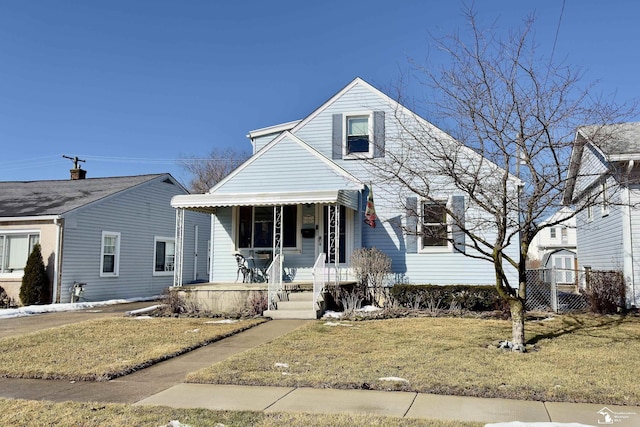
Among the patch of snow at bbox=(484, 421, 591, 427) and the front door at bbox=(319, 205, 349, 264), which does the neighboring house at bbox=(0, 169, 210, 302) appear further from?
the patch of snow at bbox=(484, 421, 591, 427)

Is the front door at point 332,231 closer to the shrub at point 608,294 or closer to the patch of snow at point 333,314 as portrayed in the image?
the patch of snow at point 333,314

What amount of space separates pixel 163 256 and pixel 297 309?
38.3 ft

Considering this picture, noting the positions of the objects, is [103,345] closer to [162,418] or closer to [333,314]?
[162,418]

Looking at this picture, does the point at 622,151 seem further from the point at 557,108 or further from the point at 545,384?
the point at 545,384

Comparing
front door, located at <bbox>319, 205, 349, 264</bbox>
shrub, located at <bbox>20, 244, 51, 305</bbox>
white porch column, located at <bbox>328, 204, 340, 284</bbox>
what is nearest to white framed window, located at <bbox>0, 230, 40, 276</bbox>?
shrub, located at <bbox>20, 244, 51, 305</bbox>

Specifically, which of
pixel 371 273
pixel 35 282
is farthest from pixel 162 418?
pixel 35 282

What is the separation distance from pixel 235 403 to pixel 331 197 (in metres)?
8.20

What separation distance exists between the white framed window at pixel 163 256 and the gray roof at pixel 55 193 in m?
2.74

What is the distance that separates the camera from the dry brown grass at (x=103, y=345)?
7.26 m

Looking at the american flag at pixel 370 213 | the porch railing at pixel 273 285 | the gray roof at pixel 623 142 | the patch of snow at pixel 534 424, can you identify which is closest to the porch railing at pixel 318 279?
the porch railing at pixel 273 285

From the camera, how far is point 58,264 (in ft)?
55.2

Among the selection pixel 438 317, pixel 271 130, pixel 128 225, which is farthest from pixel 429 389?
pixel 128 225

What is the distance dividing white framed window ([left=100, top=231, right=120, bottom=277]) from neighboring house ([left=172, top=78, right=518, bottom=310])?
542 centimetres

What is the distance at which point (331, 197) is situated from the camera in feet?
43.8
